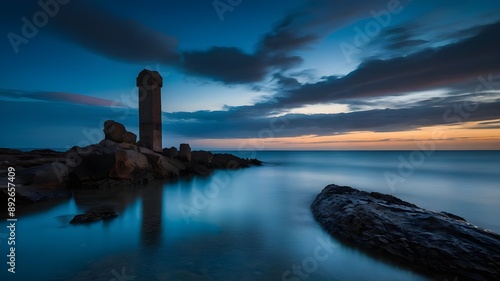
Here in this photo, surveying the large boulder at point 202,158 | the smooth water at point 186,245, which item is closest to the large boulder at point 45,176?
the smooth water at point 186,245

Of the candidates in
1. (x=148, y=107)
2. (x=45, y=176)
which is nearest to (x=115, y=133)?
(x=148, y=107)

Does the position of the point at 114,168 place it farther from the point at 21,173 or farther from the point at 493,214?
the point at 493,214

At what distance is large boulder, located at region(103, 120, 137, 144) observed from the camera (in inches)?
643

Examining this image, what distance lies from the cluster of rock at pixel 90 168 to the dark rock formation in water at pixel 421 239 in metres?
9.93

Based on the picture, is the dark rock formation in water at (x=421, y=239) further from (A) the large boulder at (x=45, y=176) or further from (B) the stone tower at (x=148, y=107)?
(B) the stone tower at (x=148, y=107)

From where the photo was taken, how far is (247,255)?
183 inches

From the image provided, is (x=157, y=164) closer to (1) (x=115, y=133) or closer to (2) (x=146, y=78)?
(1) (x=115, y=133)

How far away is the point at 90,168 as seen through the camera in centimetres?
1205

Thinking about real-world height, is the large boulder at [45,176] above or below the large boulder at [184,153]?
below

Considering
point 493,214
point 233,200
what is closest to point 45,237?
point 233,200

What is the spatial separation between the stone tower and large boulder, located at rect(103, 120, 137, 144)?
122 cm

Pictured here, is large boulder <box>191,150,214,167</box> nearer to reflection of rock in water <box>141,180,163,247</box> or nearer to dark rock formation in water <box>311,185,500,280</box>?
reflection of rock in water <box>141,180,163,247</box>

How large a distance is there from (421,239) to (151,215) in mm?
6848

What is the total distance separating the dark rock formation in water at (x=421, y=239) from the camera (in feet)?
12.5
